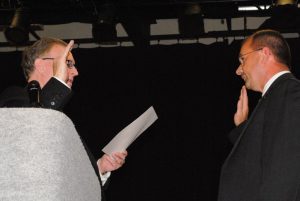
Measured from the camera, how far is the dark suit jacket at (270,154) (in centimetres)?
162

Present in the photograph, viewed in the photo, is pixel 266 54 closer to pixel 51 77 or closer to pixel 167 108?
pixel 51 77

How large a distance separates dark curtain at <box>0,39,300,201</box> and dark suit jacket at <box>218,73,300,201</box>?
7.70 ft

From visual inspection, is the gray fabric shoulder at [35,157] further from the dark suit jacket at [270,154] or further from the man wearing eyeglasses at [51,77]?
the dark suit jacket at [270,154]

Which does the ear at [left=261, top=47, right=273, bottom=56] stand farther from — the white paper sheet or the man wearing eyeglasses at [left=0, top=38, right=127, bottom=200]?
the man wearing eyeglasses at [left=0, top=38, right=127, bottom=200]

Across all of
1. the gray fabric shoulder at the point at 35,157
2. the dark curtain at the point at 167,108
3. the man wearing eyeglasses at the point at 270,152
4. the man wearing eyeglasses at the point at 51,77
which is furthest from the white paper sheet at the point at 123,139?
the dark curtain at the point at 167,108

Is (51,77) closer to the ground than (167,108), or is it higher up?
higher up

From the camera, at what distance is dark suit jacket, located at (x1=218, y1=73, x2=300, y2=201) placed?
1619 millimetres

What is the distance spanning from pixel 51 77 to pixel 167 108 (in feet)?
11.0

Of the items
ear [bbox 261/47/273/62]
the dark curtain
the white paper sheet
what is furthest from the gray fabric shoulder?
the dark curtain

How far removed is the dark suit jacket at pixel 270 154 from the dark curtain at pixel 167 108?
235 centimetres

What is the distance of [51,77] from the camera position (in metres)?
1.04

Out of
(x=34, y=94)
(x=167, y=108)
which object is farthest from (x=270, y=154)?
(x=167, y=108)

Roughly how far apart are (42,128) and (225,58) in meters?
3.74

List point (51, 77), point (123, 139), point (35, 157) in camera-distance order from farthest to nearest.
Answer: point (123, 139)
point (51, 77)
point (35, 157)
